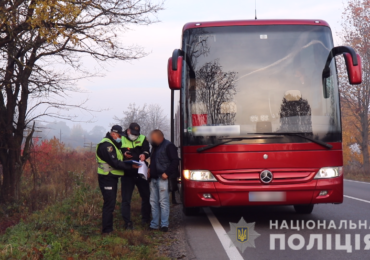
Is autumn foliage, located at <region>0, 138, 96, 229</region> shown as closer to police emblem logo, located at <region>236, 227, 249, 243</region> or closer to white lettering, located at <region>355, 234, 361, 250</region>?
police emblem logo, located at <region>236, 227, 249, 243</region>

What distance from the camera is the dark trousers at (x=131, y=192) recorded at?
24.4ft

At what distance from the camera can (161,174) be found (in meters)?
7.50

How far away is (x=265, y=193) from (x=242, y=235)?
0.76 metres

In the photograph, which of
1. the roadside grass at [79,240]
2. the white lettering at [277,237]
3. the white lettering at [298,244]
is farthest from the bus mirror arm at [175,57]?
the white lettering at [298,244]

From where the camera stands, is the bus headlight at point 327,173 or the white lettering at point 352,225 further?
the white lettering at point 352,225

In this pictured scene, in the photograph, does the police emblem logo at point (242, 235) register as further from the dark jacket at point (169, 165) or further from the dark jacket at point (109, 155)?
the dark jacket at point (109, 155)

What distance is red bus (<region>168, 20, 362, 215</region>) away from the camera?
23.1 ft

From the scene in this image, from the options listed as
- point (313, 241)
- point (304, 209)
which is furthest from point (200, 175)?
point (304, 209)

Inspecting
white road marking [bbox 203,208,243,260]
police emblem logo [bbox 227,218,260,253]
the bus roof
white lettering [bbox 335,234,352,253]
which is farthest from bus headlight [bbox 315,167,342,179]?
the bus roof

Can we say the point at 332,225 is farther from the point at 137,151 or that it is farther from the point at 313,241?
the point at 137,151

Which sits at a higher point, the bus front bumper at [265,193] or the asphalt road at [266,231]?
the bus front bumper at [265,193]

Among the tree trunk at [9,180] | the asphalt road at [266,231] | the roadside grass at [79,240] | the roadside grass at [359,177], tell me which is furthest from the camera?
the roadside grass at [359,177]

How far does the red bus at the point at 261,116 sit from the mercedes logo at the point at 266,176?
0.6 inches

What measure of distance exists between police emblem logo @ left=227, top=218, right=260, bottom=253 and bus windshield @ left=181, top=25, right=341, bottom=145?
58.3 inches
